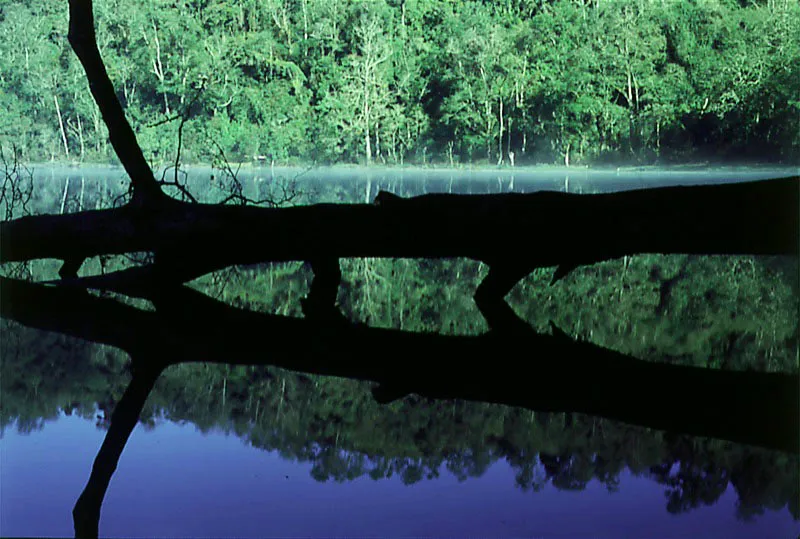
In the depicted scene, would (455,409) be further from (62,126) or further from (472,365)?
(62,126)

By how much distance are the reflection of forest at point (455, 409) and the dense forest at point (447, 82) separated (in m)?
19.6

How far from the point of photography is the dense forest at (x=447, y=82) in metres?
22.0

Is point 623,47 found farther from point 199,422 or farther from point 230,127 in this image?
point 199,422

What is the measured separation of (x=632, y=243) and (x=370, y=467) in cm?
163

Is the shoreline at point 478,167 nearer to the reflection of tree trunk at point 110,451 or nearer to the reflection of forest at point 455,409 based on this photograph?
the reflection of forest at point 455,409

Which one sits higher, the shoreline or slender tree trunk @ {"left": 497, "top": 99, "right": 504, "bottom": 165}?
slender tree trunk @ {"left": 497, "top": 99, "right": 504, "bottom": 165}

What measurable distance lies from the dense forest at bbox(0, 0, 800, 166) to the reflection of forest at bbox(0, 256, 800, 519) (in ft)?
64.2

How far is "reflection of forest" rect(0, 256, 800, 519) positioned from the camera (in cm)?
159

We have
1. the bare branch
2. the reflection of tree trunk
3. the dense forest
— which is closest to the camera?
the reflection of tree trunk

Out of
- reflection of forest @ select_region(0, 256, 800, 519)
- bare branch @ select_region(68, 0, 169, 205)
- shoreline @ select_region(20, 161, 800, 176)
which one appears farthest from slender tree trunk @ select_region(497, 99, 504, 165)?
bare branch @ select_region(68, 0, 169, 205)

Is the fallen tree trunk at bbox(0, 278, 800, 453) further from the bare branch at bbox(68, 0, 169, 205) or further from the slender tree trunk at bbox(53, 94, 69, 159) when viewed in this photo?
the slender tree trunk at bbox(53, 94, 69, 159)

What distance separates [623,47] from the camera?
75.6ft

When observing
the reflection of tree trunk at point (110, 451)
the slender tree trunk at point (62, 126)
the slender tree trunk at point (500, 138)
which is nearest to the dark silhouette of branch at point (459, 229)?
the reflection of tree trunk at point (110, 451)

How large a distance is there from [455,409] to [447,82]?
22411 millimetres
